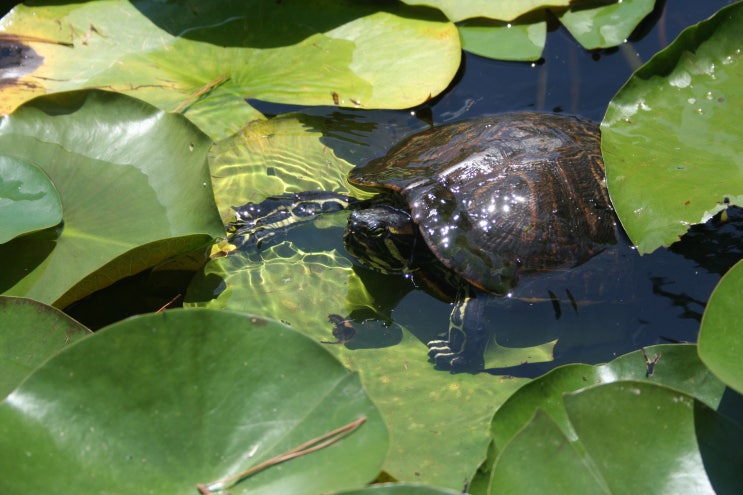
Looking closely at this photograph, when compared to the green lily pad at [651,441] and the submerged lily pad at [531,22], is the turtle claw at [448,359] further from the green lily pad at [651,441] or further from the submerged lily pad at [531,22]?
the submerged lily pad at [531,22]

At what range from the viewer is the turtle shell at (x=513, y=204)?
295 cm

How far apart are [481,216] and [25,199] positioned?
1.71m

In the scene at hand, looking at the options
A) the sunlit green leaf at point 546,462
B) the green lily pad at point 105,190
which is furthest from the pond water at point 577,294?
the sunlit green leaf at point 546,462

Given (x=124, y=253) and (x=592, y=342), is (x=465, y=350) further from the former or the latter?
(x=124, y=253)

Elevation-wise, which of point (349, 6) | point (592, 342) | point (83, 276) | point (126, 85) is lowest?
point (592, 342)

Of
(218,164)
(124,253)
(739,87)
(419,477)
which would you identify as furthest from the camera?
(218,164)

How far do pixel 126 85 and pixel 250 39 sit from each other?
2.04ft

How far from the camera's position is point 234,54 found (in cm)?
341

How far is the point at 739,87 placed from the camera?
269cm

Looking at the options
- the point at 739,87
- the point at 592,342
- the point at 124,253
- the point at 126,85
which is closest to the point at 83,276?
the point at 124,253

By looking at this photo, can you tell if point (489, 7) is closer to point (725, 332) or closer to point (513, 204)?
point (513, 204)

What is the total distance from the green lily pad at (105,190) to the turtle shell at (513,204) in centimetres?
93

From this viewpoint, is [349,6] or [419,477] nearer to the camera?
[419,477]

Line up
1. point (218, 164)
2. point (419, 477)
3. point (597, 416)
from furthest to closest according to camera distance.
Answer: point (218, 164), point (419, 477), point (597, 416)
